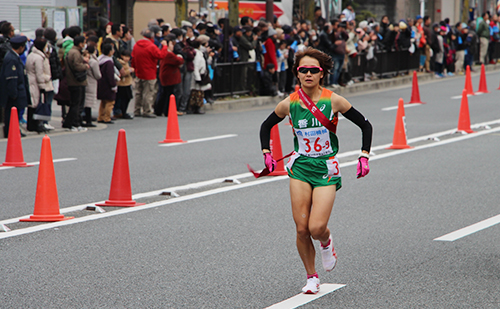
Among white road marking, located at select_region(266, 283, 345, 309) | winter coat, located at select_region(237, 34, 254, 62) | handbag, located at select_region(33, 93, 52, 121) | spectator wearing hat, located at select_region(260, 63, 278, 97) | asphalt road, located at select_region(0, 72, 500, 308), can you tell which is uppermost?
winter coat, located at select_region(237, 34, 254, 62)

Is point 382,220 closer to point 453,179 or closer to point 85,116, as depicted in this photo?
point 453,179

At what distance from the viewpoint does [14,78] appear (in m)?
14.1

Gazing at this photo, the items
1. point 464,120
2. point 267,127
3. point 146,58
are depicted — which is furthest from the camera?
point 146,58

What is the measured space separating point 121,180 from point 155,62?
9.55m

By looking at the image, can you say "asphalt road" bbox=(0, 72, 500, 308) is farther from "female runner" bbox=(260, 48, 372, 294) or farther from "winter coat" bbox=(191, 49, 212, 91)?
"winter coat" bbox=(191, 49, 212, 91)

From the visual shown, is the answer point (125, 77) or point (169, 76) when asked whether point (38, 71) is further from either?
point (169, 76)

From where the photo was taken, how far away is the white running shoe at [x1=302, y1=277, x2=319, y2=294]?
5469mm

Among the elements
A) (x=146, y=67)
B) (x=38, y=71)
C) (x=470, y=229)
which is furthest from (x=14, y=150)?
(x=470, y=229)

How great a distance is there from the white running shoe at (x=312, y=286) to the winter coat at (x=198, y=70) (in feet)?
43.8

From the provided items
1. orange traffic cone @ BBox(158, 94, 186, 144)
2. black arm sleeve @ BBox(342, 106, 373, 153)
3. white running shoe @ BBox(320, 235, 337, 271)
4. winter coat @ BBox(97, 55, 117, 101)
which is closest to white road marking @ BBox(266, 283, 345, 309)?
white running shoe @ BBox(320, 235, 337, 271)

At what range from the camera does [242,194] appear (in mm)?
9492

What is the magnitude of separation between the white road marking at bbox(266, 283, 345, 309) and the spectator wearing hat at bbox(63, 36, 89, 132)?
10847 mm

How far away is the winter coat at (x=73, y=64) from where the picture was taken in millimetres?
15484

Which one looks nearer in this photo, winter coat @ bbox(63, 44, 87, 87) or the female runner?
the female runner
